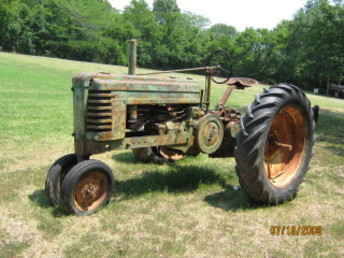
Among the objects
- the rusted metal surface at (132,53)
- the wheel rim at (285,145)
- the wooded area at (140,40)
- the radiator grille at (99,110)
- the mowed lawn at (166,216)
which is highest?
the wooded area at (140,40)

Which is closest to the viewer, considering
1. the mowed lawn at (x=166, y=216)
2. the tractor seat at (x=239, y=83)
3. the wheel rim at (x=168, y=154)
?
the mowed lawn at (x=166, y=216)

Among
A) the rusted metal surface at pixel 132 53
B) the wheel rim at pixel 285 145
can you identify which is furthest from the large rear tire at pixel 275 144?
the rusted metal surface at pixel 132 53

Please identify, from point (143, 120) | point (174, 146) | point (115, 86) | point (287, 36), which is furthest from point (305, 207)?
point (287, 36)

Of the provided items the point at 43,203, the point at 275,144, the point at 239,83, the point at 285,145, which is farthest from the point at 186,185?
the point at 43,203

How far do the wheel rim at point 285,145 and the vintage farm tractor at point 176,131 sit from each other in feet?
0.04

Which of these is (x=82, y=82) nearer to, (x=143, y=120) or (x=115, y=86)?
(x=115, y=86)

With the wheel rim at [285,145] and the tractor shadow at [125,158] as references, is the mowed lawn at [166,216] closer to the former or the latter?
the tractor shadow at [125,158]

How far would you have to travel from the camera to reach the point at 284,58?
48531 millimetres

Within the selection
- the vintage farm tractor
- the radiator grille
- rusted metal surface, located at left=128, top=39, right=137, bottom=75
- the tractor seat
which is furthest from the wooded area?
the radiator grille

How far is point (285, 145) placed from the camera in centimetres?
463

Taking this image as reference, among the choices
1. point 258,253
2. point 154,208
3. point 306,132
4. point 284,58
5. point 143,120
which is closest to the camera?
point 258,253

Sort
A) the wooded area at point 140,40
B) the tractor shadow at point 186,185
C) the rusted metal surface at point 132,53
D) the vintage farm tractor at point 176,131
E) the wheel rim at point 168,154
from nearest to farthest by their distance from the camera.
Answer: the vintage farm tractor at point 176,131 → the tractor shadow at point 186,185 → the rusted metal surface at point 132,53 → the wheel rim at point 168,154 → the wooded area at point 140,40

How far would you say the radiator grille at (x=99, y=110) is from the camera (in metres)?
3.59

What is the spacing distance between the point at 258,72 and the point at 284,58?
4498 millimetres
